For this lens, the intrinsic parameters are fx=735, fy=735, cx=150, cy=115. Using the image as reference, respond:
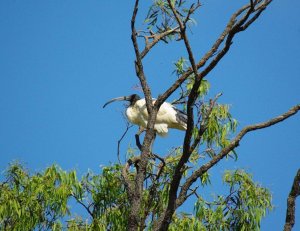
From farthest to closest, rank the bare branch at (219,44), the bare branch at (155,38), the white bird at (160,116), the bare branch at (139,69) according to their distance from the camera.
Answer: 1. the white bird at (160,116)
2. the bare branch at (155,38)
3. the bare branch at (139,69)
4. the bare branch at (219,44)

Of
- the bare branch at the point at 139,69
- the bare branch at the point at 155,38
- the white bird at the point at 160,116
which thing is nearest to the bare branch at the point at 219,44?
the bare branch at the point at 139,69

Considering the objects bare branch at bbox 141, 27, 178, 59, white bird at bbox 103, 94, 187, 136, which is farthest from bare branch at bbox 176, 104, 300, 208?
white bird at bbox 103, 94, 187, 136

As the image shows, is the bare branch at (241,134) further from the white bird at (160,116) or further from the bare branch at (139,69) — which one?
the white bird at (160,116)

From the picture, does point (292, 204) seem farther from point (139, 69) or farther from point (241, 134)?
point (139, 69)

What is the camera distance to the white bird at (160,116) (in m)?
9.12

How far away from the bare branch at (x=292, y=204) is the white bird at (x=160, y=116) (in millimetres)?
4740

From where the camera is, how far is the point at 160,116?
9180mm

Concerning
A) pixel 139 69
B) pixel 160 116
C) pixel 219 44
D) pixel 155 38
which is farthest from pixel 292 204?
pixel 160 116

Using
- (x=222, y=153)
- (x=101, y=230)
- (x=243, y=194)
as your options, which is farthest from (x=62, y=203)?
(x=222, y=153)

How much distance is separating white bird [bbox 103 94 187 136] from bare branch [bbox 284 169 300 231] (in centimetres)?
474

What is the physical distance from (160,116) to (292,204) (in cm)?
490

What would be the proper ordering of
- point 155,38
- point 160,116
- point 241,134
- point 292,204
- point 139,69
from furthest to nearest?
point 160,116, point 155,38, point 139,69, point 241,134, point 292,204

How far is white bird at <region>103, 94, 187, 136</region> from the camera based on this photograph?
912cm

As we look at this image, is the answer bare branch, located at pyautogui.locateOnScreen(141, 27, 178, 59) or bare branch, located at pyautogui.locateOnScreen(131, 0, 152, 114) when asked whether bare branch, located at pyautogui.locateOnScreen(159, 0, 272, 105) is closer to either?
bare branch, located at pyautogui.locateOnScreen(131, 0, 152, 114)
